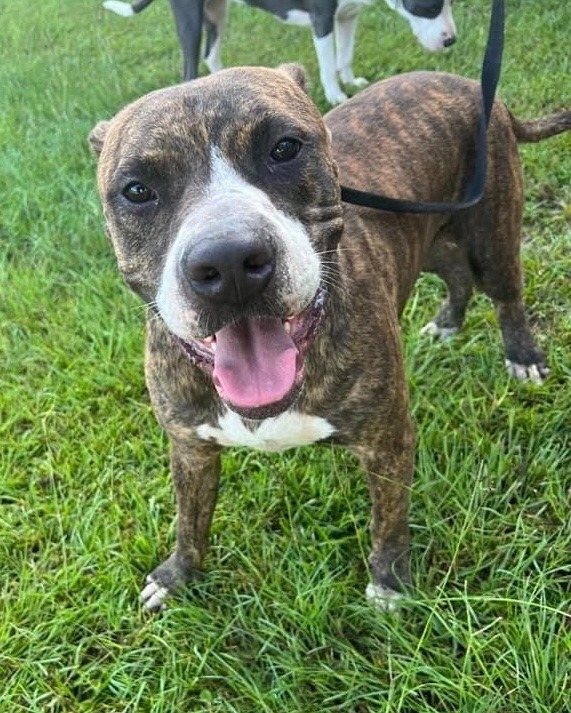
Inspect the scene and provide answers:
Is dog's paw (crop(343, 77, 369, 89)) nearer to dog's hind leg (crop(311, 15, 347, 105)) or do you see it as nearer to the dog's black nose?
dog's hind leg (crop(311, 15, 347, 105))

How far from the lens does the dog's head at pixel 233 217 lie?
Answer: 1639mm

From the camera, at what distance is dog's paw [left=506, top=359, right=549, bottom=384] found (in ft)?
10.2

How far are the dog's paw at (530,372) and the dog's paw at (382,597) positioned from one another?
1.12m

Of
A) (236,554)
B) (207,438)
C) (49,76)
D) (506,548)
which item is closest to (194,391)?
(207,438)

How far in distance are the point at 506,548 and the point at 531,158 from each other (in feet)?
8.37

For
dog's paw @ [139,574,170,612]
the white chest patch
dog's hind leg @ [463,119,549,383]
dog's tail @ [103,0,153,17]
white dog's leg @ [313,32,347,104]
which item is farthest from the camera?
dog's tail @ [103,0,153,17]

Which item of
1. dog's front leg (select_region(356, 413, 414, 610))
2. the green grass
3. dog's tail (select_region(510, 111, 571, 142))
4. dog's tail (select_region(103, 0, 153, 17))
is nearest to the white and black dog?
dog's tail (select_region(103, 0, 153, 17))

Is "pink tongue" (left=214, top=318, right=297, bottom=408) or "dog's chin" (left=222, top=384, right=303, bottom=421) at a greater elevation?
"pink tongue" (left=214, top=318, right=297, bottom=408)

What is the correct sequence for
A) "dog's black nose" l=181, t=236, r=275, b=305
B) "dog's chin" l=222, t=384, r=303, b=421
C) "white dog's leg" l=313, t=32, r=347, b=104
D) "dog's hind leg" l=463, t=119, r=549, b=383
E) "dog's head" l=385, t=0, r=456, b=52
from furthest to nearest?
"white dog's leg" l=313, t=32, r=347, b=104 < "dog's head" l=385, t=0, r=456, b=52 < "dog's hind leg" l=463, t=119, r=549, b=383 < "dog's chin" l=222, t=384, r=303, b=421 < "dog's black nose" l=181, t=236, r=275, b=305

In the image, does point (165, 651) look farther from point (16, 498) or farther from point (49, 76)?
point (49, 76)

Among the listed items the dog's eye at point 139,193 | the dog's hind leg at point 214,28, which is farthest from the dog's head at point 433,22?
the dog's eye at point 139,193

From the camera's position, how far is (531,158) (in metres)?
4.29

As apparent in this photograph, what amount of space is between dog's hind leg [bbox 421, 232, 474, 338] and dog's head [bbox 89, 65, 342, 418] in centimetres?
121

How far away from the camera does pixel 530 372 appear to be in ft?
10.2
